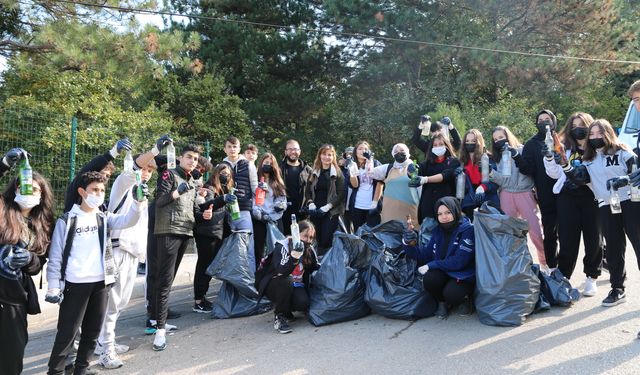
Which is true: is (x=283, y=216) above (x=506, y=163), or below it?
below

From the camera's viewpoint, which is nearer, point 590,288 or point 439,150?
point 590,288

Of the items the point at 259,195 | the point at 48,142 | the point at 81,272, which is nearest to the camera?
the point at 81,272

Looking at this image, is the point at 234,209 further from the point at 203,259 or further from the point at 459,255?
the point at 459,255

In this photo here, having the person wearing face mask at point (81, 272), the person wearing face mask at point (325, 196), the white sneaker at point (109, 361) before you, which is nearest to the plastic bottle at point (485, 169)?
the person wearing face mask at point (325, 196)

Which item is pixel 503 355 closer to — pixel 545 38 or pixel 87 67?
pixel 87 67

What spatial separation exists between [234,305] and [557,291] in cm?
313

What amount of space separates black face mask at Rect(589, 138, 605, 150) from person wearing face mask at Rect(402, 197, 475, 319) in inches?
50.0

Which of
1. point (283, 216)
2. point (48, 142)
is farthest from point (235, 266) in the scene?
point (48, 142)

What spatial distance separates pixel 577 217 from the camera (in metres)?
4.93

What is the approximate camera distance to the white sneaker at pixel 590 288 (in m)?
4.95

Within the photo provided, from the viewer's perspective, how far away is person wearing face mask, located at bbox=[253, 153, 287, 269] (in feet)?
19.9

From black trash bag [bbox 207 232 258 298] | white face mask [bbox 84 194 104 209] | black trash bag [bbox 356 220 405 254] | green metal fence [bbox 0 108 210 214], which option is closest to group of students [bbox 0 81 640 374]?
white face mask [bbox 84 194 104 209]

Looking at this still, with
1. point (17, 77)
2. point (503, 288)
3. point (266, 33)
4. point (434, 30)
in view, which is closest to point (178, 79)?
point (266, 33)

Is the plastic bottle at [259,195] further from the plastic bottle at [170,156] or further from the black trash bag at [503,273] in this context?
the black trash bag at [503,273]
